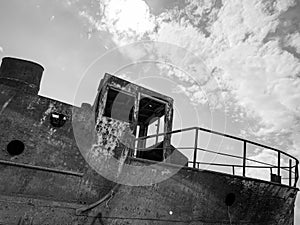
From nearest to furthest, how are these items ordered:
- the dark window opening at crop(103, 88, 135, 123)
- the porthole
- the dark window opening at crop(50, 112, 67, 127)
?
the dark window opening at crop(50, 112, 67, 127), the porthole, the dark window opening at crop(103, 88, 135, 123)

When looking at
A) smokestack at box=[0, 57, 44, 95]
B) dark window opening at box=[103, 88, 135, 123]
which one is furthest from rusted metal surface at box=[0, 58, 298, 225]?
dark window opening at box=[103, 88, 135, 123]


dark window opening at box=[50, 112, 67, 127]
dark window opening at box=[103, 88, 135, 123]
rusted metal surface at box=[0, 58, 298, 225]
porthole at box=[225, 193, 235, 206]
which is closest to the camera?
rusted metal surface at box=[0, 58, 298, 225]

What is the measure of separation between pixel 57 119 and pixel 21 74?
0.92m

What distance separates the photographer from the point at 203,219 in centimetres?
477

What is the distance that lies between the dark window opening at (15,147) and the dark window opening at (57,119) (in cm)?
53

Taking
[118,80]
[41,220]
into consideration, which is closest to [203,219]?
[41,220]

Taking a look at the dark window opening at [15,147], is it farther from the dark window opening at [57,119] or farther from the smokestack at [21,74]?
the smokestack at [21,74]

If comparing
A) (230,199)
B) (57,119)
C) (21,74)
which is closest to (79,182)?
(57,119)

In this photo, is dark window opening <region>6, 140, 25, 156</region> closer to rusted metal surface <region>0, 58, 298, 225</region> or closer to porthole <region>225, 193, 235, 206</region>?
rusted metal surface <region>0, 58, 298, 225</region>

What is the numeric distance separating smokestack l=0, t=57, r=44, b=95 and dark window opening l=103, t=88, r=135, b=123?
1526mm

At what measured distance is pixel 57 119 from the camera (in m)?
3.98

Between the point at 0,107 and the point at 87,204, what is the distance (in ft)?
6.33

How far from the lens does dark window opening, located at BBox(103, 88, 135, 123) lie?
538 cm

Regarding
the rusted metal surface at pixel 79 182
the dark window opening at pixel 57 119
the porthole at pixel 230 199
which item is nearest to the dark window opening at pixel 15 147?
the rusted metal surface at pixel 79 182
